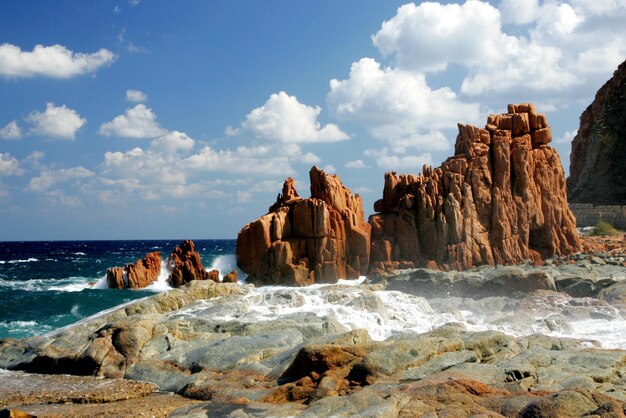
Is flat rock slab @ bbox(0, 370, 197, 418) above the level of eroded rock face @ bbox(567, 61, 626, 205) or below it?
below

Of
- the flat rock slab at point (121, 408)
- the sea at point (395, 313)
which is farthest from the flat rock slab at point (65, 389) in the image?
the sea at point (395, 313)

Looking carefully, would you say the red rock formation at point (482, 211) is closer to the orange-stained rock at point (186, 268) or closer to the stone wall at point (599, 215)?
the orange-stained rock at point (186, 268)

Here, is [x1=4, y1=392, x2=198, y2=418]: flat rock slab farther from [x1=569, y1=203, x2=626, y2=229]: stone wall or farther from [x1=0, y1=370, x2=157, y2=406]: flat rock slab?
[x1=569, y1=203, x2=626, y2=229]: stone wall

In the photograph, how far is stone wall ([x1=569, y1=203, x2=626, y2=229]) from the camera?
5712 centimetres

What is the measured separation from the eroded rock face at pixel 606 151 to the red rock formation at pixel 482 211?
35.7m

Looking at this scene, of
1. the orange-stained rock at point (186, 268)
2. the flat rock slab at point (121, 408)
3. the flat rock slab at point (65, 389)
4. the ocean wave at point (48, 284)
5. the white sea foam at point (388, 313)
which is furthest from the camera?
the ocean wave at point (48, 284)

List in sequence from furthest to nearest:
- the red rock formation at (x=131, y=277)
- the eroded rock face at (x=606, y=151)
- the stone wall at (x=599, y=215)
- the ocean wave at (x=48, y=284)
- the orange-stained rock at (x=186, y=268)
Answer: the eroded rock face at (x=606, y=151) → the stone wall at (x=599, y=215) → the ocean wave at (x=48, y=284) → the red rock formation at (x=131, y=277) → the orange-stained rock at (x=186, y=268)

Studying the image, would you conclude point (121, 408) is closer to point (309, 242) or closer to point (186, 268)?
point (309, 242)

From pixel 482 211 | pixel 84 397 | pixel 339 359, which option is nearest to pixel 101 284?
pixel 482 211

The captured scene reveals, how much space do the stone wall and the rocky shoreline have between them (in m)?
29.9

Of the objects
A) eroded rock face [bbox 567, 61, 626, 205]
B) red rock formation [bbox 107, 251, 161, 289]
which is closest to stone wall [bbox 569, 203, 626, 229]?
eroded rock face [bbox 567, 61, 626, 205]

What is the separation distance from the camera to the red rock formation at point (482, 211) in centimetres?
4066

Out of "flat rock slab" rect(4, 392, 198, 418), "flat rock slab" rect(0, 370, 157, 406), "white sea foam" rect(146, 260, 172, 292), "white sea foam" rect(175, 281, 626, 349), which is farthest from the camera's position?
"white sea foam" rect(146, 260, 172, 292)

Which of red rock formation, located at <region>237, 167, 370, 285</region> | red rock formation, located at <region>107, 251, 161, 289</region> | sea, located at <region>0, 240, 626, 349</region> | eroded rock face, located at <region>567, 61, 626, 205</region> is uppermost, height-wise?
eroded rock face, located at <region>567, 61, 626, 205</region>
